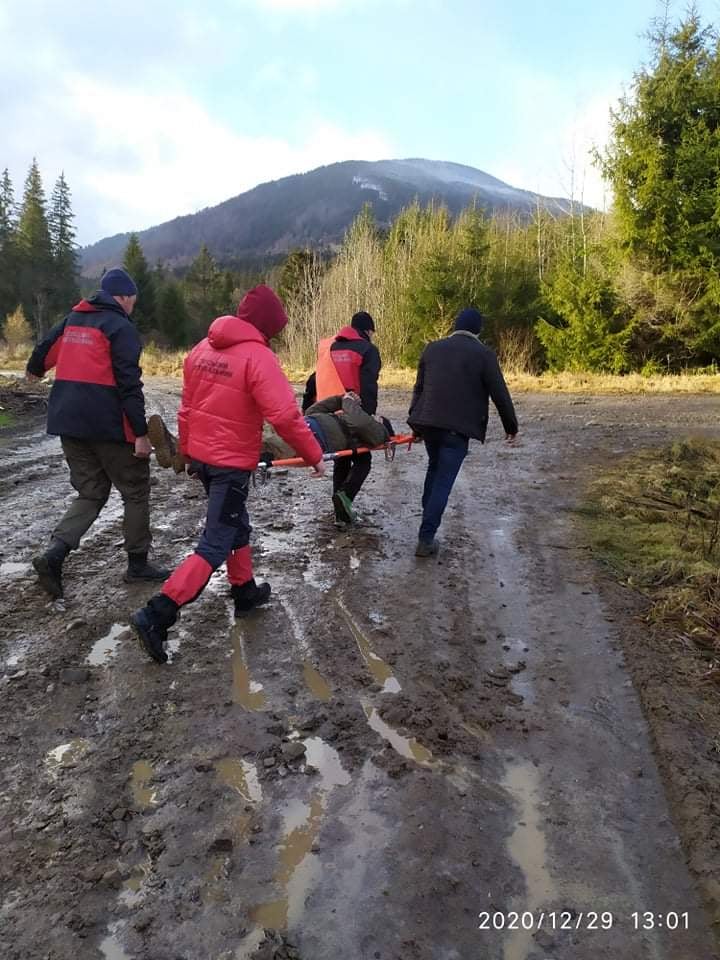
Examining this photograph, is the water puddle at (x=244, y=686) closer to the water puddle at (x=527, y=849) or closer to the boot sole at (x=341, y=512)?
the water puddle at (x=527, y=849)

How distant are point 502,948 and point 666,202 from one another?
2238cm

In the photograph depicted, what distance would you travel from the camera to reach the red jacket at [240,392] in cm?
390

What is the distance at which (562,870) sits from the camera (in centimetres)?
245

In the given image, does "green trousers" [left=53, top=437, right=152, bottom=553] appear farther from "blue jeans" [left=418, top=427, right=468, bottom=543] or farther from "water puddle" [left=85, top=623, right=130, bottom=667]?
"blue jeans" [left=418, top=427, right=468, bottom=543]

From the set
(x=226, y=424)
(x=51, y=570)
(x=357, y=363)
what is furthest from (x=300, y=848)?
(x=357, y=363)

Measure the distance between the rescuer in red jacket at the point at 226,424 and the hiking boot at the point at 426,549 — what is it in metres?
1.80

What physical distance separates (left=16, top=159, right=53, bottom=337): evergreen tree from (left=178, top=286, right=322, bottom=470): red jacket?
63.1 m

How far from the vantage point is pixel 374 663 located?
12.9 ft

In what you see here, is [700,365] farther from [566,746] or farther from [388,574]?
[566,746]

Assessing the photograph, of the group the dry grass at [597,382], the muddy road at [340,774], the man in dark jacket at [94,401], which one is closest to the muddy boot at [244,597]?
the muddy road at [340,774]

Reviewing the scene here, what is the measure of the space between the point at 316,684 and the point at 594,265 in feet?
74.2

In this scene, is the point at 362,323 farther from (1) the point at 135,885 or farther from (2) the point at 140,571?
(1) the point at 135,885

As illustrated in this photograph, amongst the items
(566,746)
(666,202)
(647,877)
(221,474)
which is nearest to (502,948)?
(647,877)

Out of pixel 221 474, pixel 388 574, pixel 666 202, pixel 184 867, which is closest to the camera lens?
pixel 184 867
